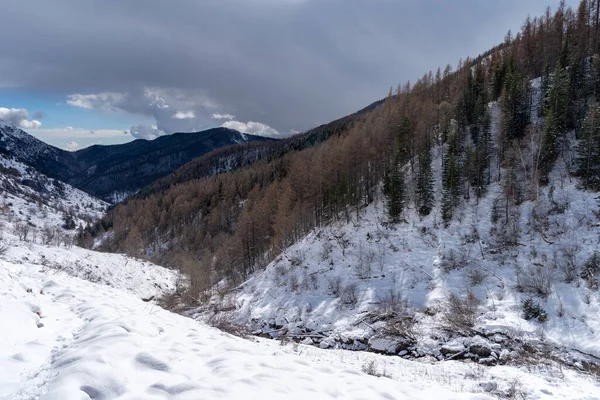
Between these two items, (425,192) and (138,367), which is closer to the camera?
(138,367)

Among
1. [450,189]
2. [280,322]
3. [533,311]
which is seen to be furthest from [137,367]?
[450,189]

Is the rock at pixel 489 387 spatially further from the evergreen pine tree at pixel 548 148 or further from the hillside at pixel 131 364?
the evergreen pine tree at pixel 548 148

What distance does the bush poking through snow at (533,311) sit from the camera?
1965 cm

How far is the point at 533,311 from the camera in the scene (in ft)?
66.4

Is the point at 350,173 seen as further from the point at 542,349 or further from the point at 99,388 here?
the point at 99,388

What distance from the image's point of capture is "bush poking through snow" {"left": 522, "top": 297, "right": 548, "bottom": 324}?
19652mm

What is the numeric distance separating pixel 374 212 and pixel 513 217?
623 inches

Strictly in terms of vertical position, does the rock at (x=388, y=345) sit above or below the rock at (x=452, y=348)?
below

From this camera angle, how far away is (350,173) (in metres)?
48.2

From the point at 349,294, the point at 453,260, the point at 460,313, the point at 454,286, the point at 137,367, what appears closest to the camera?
the point at 137,367

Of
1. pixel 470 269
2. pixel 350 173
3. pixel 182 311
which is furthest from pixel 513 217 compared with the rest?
pixel 182 311

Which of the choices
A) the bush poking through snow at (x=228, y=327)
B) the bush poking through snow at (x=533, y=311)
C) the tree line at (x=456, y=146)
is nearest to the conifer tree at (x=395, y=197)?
the tree line at (x=456, y=146)

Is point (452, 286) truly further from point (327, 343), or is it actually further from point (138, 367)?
point (138, 367)

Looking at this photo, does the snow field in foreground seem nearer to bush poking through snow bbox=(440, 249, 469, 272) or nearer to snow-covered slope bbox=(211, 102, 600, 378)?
snow-covered slope bbox=(211, 102, 600, 378)
